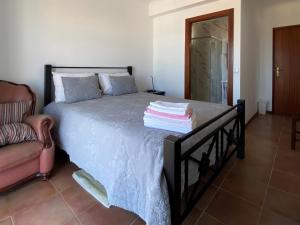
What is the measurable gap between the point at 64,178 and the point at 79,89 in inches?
43.6

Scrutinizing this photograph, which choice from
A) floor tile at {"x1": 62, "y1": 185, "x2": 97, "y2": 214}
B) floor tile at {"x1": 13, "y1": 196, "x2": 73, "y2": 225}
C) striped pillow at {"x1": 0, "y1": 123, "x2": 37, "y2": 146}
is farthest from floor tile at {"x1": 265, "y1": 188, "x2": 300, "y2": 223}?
striped pillow at {"x1": 0, "y1": 123, "x2": 37, "y2": 146}

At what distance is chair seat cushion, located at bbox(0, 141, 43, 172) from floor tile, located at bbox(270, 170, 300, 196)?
2268 mm

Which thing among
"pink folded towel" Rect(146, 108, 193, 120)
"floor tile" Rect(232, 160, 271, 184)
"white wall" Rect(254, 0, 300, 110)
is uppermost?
"white wall" Rect(254, 0, 300, 110)

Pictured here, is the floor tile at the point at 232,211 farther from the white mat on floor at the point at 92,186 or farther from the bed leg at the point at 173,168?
the white mat on floor at the point at 92,186

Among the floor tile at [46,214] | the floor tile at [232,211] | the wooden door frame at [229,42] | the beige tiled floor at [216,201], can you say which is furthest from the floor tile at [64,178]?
the wooden door frame at [229,42]

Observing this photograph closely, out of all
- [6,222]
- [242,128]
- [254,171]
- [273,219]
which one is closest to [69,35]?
[6,222]

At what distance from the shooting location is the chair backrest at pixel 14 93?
2.18 metres

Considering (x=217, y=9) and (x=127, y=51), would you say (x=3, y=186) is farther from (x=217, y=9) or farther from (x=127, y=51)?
(x=217, y=9)

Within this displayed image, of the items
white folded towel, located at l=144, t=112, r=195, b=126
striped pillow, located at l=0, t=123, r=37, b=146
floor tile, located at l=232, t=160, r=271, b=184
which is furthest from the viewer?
floor tile, located at l=232, t=160, r=271, b=184

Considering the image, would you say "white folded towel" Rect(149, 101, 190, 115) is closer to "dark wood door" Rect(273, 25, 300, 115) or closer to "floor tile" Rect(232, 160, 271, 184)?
"floor tile" Rect(232, 160, 271, 184)

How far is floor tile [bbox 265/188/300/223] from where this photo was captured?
1544 mm

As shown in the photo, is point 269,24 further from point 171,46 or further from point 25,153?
point 25,153

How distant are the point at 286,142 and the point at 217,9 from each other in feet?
7.76

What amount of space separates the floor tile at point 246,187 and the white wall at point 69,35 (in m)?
2.56
